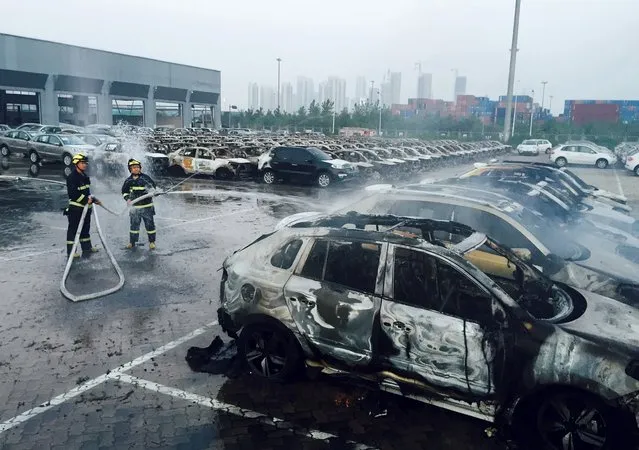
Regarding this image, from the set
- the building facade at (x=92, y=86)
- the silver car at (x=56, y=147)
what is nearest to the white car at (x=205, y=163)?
the silver car at (x=56, y=147)

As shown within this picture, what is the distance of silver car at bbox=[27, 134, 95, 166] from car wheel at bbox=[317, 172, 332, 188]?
1060 cm

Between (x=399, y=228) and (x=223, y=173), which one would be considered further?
(x=223, y=173)

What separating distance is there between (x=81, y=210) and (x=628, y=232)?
9.86 meters

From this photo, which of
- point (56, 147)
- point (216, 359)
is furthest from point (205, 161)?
point (216, 359)

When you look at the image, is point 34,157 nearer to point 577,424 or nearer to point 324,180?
point 324,180

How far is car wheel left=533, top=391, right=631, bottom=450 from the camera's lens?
381 centimetres

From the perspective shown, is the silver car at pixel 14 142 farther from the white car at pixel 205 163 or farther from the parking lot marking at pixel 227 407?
the parking lot marking at pixel 227 407

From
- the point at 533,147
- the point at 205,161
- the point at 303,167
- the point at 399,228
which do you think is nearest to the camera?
the point at 399,228

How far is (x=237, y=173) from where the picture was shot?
2241 cm

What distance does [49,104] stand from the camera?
5012cm

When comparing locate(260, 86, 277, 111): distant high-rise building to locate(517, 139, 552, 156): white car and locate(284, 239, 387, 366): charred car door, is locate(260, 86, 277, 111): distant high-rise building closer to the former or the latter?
locate(517, 139, 552, 156): white car

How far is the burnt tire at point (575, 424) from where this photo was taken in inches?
150

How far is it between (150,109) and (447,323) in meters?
61.7

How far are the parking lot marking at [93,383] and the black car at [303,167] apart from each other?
14.5 m
